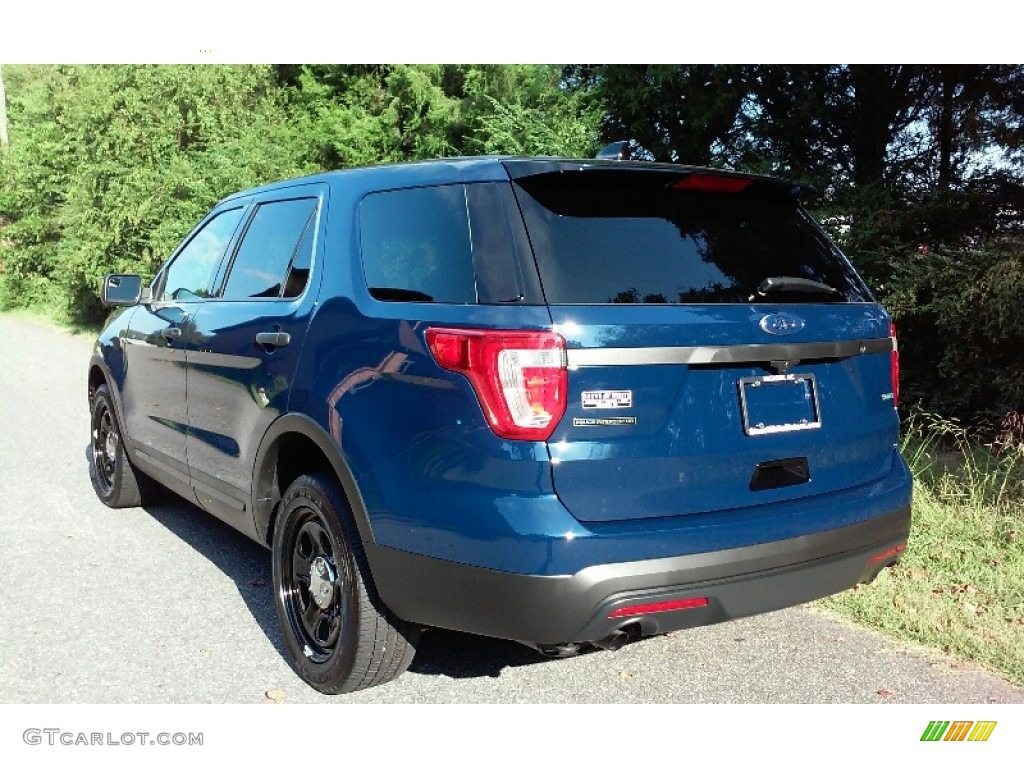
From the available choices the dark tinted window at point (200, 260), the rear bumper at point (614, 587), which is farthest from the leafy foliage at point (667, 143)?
the dark tinted window at point (200, 260)

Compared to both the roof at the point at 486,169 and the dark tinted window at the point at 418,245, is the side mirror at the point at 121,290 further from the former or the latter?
the dark tinted window at the point at 418,245

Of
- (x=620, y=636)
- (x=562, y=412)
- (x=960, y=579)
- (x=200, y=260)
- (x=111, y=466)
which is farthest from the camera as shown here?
(x=111, y=466)

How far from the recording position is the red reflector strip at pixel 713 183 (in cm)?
313

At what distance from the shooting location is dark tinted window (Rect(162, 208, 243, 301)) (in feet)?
15.3

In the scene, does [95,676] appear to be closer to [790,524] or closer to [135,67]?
[790,524]

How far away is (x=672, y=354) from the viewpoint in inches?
107

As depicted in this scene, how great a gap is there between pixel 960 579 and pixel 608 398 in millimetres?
2884

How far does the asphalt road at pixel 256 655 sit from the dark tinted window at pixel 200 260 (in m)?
1.48

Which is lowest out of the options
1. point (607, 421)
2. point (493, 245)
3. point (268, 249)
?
point (607, 421)

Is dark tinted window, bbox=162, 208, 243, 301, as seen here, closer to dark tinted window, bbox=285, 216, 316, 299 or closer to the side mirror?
the side mirror

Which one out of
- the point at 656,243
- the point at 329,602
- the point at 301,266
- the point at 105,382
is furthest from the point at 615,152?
the point at 105,382

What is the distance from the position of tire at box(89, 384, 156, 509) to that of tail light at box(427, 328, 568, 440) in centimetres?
397

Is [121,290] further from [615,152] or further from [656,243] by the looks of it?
[656,243]

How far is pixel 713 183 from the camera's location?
10.5ft
